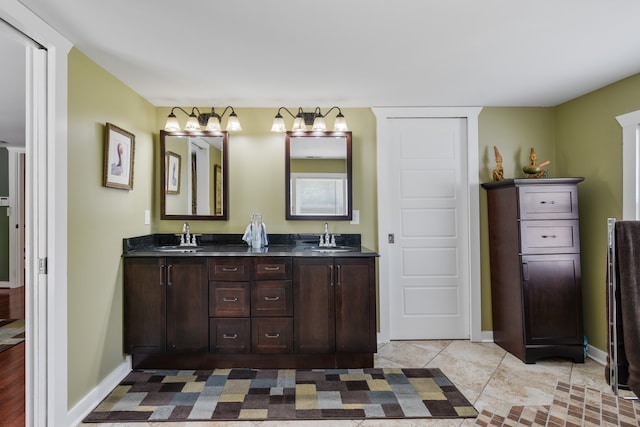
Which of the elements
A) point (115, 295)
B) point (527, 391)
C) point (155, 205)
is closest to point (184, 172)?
point (155, 205)

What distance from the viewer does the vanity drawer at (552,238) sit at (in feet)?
9.59

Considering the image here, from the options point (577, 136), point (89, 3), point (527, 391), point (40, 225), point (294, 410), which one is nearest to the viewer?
point (89, 3)

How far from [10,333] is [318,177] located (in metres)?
3.45

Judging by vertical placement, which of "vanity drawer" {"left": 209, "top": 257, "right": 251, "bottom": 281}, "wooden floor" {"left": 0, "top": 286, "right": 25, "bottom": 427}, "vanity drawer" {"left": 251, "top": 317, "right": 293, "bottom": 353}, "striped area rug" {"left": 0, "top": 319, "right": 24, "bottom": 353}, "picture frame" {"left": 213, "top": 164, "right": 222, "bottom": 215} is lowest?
"wooden floor" {"left": 0, "top": 286, "right": 25, "bottom": 427}

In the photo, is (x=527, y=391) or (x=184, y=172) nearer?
(x=527, y=391)

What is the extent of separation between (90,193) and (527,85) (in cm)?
333

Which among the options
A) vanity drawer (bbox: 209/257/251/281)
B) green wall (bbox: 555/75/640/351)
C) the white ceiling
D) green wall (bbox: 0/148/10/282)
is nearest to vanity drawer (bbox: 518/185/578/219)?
green wall (bbox: 555/75/640/351)

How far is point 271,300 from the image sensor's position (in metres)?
2.76

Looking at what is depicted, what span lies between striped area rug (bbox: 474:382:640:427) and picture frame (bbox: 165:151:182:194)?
295 cm

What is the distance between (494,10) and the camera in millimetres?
1822

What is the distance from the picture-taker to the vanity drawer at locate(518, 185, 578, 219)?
2.91 m

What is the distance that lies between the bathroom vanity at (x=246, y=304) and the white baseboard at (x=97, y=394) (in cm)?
14

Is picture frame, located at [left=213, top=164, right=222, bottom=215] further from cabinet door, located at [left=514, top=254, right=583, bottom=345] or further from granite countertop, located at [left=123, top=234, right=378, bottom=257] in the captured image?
cabinet door, located at [left=514, top=254, right=583, bottom=345]

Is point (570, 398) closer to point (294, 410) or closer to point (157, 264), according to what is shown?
point (294, 410)
